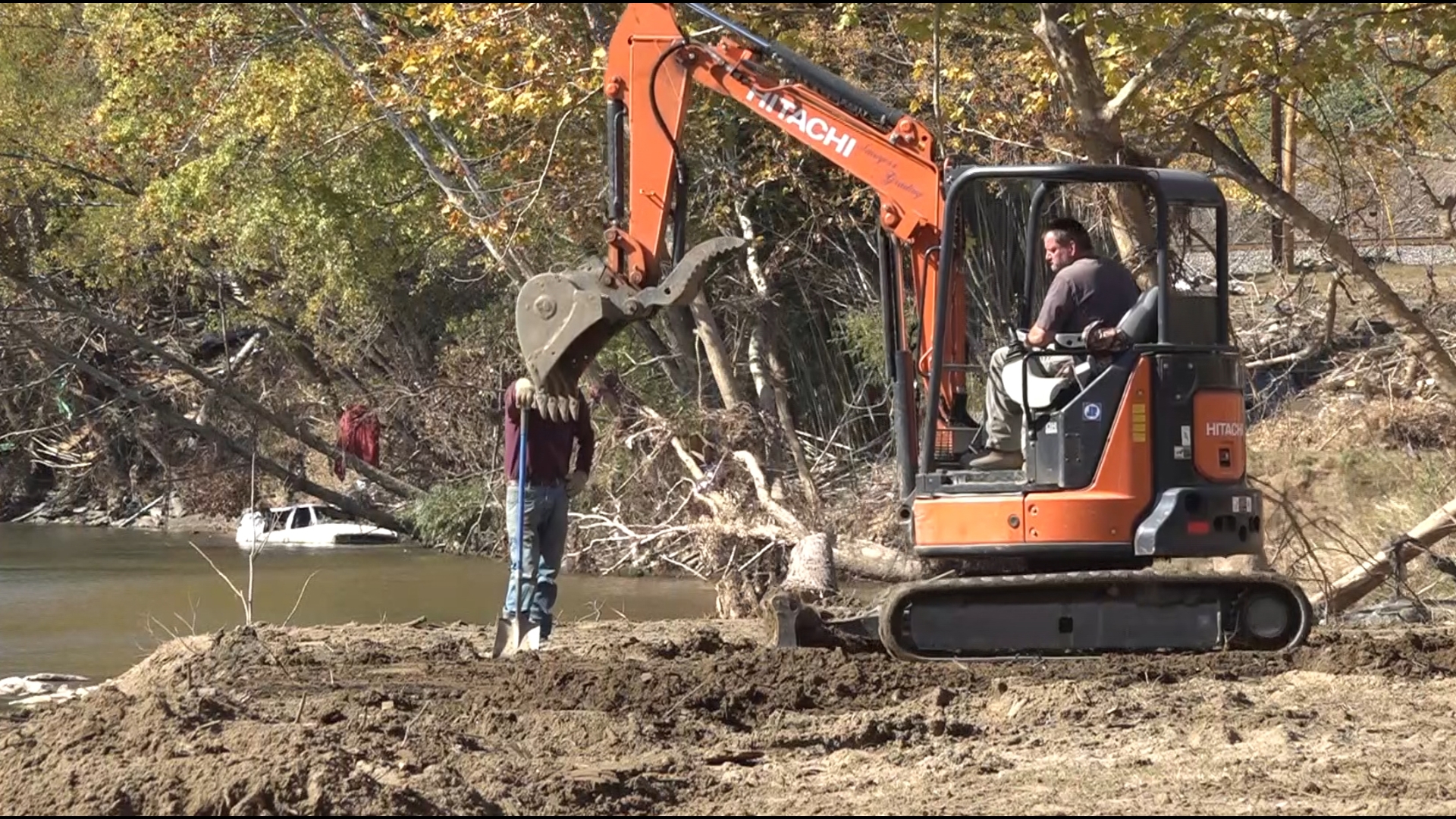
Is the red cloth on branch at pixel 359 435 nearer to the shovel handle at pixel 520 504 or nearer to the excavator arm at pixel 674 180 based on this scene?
the shovel handle at pixel 520 504

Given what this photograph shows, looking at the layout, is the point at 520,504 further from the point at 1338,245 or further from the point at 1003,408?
the point at 1338,245

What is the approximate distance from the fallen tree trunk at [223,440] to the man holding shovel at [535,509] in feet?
41.8

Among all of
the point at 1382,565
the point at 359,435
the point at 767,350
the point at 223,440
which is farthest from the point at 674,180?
the point at 223,440

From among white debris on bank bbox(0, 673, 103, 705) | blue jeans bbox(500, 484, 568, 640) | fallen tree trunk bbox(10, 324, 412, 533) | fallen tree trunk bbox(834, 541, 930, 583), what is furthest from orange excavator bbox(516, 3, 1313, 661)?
fallen tree trunk bbox(10, 324, 412, 533)

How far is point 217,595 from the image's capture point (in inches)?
693

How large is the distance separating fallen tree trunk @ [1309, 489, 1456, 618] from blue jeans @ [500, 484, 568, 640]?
5418mm

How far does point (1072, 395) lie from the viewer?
352 inches

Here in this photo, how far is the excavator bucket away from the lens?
934cm

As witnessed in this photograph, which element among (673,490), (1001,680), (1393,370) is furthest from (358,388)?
(1001,680)

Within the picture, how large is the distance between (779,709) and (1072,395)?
2.17 metres

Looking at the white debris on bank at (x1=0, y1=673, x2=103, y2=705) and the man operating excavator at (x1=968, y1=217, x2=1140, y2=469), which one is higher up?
the man operating excavator at (x1=968, y1=217, x2=1140, y2=469)

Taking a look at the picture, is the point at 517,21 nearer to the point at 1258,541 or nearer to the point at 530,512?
the point at 530,512

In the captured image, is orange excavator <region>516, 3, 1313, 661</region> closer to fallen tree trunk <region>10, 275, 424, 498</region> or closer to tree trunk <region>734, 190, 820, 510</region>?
tree trunk <region>734, 190, 820, 510</region>

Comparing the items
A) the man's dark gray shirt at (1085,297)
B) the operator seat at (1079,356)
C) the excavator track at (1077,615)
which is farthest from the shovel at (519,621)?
the man's dark gray shirt at (1085,297)
